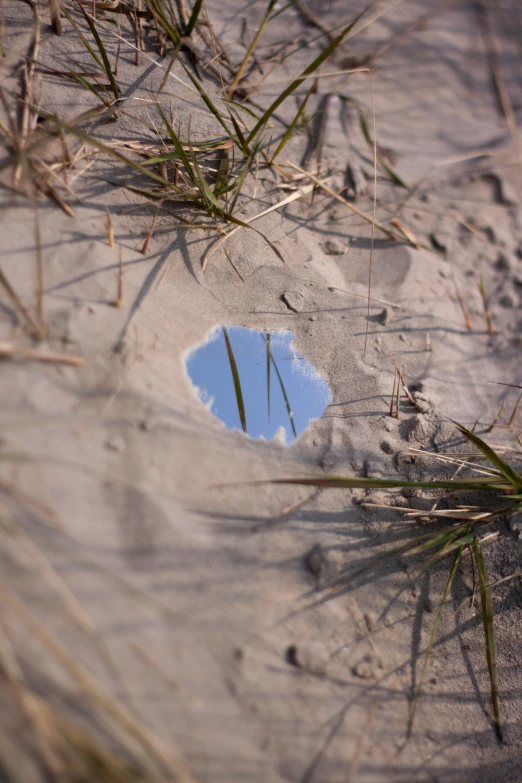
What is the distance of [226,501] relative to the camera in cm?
137

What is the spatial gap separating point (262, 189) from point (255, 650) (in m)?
1.60

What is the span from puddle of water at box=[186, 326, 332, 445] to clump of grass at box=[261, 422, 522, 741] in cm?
22

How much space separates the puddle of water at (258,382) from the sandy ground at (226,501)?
0.14ft

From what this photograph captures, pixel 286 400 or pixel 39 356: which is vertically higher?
pixel 39 356

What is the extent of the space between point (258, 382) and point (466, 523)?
2.42 ft

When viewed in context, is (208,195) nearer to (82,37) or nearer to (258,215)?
(258,215)

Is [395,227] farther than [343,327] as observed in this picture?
Yes

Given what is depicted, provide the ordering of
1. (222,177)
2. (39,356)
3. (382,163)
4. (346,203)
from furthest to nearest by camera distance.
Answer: (382,163) < (346,203) < (222,177) < (39,356)

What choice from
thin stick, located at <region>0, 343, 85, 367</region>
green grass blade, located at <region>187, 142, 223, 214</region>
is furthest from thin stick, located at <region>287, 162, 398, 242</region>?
thin stick, located at <region>0, 343, 85, 367</region>

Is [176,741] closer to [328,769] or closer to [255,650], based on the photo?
[255,650]

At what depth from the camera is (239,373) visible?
1.61 metres

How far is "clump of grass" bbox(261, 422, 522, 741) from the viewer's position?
1.42 meters

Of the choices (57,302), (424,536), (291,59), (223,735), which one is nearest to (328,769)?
(223,735)

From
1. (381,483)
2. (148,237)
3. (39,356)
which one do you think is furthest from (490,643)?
(148,237)
